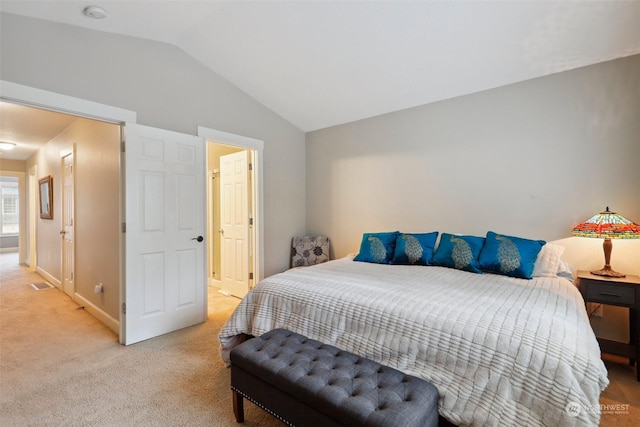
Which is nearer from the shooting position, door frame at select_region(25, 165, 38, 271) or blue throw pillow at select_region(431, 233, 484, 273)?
blue throw pillow at select_region(431, 233, 484, 273)

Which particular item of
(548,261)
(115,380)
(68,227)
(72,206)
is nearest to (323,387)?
(115,380)

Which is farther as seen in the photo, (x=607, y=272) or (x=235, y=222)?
(x=235, y=222)

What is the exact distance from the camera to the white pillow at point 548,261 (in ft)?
7.99

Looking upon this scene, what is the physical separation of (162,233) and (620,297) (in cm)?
378

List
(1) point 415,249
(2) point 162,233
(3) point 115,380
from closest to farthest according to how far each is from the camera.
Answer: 1. (3) point 115,380
2. (2) point 162,233
3. (1) point 415,249

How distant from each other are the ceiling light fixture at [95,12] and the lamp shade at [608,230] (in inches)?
159

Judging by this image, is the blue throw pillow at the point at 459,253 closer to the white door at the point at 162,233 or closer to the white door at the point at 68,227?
the white door at the point at 162,233

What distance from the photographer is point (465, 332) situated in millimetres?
1413

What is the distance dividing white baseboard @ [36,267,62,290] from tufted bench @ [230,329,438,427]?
4472mm

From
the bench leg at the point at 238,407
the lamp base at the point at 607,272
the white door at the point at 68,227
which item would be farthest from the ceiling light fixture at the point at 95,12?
the lamp base at the point at 607,272

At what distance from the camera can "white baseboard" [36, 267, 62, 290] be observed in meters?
4.52

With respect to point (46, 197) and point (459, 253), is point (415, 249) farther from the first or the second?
point (46, 197)

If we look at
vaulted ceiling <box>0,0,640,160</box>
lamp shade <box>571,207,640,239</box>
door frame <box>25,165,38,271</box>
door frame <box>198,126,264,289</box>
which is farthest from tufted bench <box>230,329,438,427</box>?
door frame <box>25,165,38,271</box>

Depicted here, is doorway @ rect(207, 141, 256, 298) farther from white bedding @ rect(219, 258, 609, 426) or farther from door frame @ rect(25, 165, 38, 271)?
door frame @ rect(25, 165, 38, 271)
